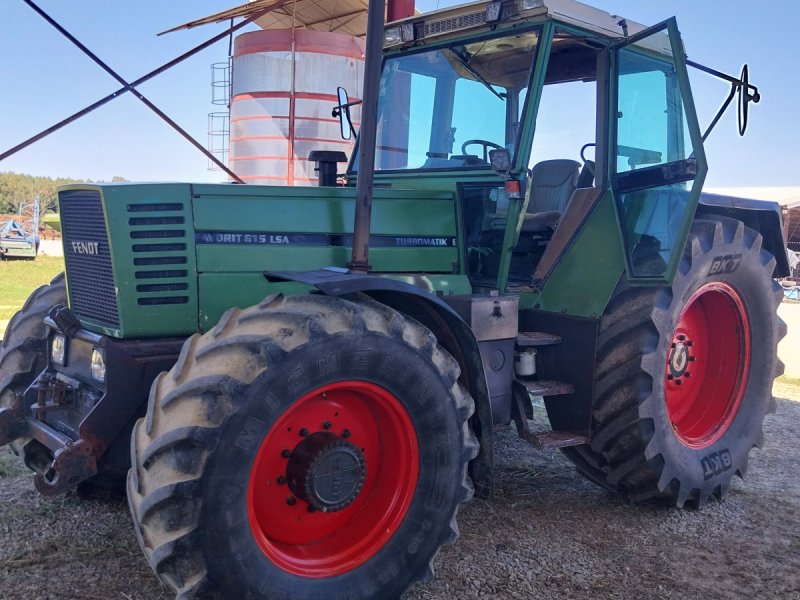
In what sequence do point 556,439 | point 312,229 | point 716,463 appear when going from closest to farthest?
1. point 312,229
2. point 556,439
3. point 716,463

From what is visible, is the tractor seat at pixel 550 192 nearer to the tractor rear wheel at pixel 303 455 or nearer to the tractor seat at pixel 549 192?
the tractor seat at pixel 549 192

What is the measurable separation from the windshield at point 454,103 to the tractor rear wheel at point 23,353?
6.88ft

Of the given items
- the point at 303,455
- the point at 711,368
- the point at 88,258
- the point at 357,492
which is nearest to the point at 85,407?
the point at 88,258

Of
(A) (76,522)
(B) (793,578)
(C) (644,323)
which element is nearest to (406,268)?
(C) (644,323)

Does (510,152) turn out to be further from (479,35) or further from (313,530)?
(313,530)

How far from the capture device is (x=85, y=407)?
3.53 meters

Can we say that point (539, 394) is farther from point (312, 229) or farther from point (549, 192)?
point (312, 229)

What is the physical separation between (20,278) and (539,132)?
18.0 metres

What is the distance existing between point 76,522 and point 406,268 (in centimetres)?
218

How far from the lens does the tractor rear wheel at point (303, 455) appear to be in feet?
8.87

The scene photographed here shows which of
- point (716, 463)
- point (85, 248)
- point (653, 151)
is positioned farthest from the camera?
point (716, 463)

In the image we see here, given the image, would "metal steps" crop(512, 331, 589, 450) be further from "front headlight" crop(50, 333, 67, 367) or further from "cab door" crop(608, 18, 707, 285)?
"front headlight" crop(50, 333, 67, 367)

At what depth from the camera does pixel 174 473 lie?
268 centimetres

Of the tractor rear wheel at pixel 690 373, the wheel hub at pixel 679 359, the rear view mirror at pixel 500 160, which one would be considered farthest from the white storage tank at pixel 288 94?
the rear view mirror at pixel 500 160
